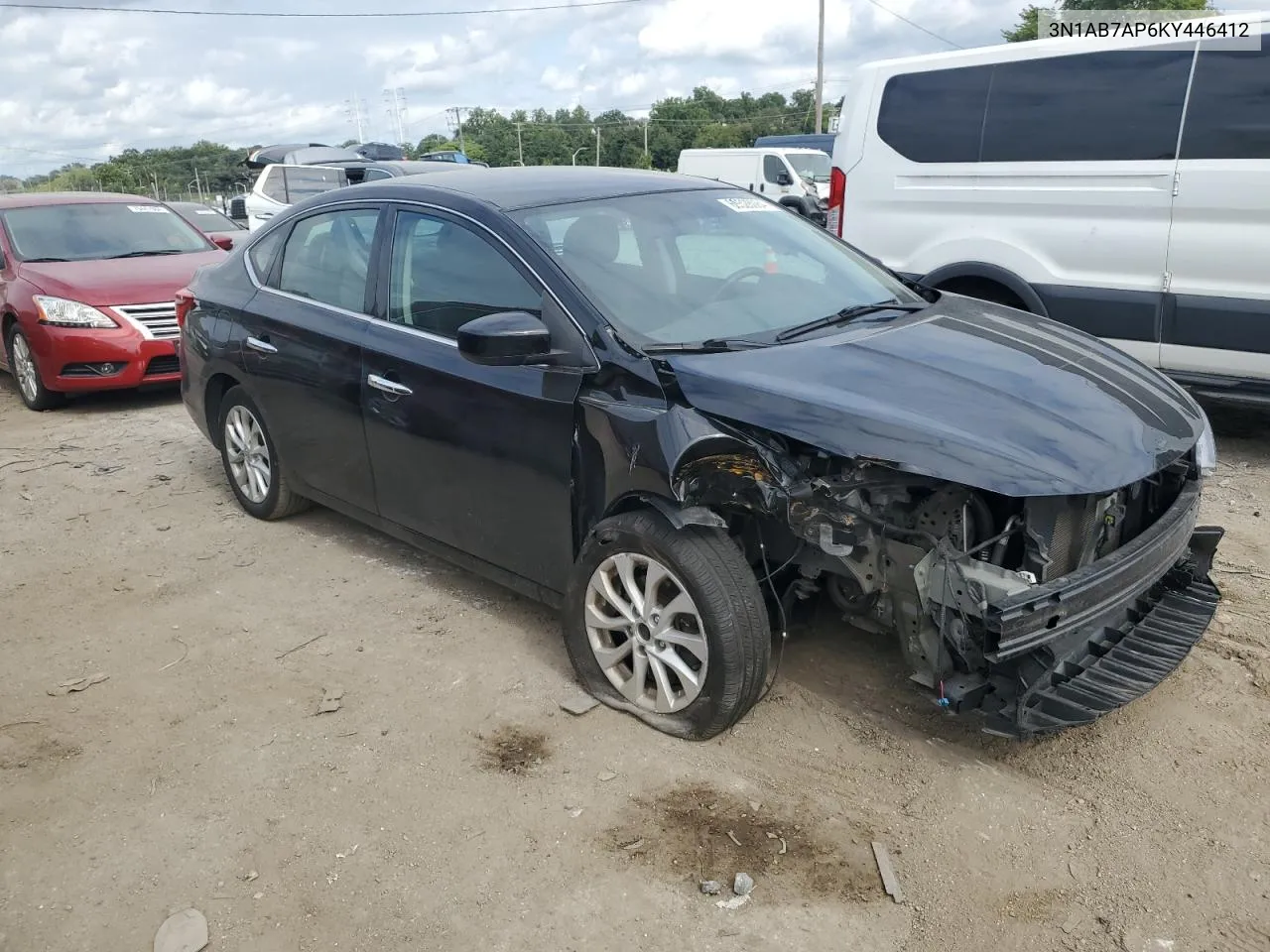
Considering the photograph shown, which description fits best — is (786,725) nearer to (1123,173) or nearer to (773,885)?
(773,885)

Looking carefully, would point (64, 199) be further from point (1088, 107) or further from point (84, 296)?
point (1088, 107)

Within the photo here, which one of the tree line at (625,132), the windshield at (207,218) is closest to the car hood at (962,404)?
the windshield at (207,218)

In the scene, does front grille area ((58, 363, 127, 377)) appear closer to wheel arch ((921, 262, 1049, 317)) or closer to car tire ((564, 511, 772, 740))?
car tire ((564, 511, 772, 740))

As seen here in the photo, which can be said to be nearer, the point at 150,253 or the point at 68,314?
the point at 68,314

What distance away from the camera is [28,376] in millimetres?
8086

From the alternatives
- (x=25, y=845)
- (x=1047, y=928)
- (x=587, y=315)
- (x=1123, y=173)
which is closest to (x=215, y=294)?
(x=587, y=315)

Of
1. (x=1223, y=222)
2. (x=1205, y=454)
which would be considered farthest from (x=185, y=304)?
(x=1223, y=222)

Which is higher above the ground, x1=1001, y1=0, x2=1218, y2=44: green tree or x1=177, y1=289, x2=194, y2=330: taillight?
x1=1001, y1=0, x2=1218, y2=44: green tree

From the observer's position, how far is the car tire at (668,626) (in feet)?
9.89

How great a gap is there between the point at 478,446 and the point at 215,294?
2.30 meters

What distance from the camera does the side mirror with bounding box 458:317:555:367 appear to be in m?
3.22

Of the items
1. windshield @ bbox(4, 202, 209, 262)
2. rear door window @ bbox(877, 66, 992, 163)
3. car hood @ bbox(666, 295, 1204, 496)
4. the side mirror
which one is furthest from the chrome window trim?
windshield @ bbox(4, 202, 209, 262)

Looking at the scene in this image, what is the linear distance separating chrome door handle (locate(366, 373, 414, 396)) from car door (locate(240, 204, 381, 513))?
0.09 metres

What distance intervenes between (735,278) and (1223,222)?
3.31 meters
